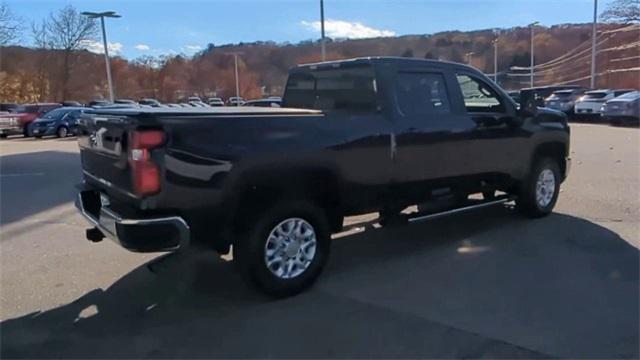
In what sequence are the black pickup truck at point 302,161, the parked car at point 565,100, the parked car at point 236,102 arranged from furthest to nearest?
the parked car at point 236,102, the parked car at point 565,100, the black pickup truck at point 302,161

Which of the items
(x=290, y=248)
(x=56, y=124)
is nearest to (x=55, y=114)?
(x=56, y=124)

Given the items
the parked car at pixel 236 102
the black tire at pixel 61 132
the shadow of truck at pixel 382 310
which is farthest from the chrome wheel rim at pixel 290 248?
the parked car at pixel 236 102

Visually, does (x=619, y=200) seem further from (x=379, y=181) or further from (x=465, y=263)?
(x=379, y=181)

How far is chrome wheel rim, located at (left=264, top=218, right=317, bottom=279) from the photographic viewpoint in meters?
4.49

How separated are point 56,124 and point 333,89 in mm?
23808

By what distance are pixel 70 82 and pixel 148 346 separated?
2406 inches

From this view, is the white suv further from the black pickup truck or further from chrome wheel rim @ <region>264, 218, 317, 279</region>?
chrome wheel rim @ <region>264, 218, 317, 279</region>

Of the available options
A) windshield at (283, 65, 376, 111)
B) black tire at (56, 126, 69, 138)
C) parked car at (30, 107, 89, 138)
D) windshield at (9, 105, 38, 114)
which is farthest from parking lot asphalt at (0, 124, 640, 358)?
windshield at (9, 105, 38, 114)

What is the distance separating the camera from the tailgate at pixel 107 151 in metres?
3.99

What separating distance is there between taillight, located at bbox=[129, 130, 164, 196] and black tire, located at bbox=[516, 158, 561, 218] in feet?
15.9

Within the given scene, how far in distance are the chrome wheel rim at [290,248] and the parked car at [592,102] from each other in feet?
88.6

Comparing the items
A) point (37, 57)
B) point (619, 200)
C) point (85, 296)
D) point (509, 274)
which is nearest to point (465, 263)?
point (509, 274)

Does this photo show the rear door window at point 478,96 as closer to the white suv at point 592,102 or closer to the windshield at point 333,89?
the windshield at point 333,89

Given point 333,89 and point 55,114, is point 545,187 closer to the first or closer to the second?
point 333,89
